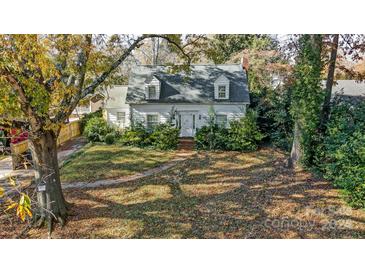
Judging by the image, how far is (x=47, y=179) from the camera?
5355 millimetres

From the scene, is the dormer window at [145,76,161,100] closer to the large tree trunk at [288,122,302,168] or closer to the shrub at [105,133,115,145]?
the shrub at [105,133,115,145]

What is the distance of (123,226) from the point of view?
5.20m

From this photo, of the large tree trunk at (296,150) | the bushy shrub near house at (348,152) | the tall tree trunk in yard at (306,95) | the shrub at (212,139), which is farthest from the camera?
the shrub at (212,139)

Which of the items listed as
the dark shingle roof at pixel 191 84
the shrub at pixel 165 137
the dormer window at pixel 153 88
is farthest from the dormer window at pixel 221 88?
the shrub at pixel 165 137

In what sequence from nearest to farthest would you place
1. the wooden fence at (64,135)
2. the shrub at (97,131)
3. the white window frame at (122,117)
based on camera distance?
the wooden fence at (64,135), the shrub at (97,131), the white window frame at (122,117)

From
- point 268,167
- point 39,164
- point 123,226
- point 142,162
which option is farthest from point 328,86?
point 39,164

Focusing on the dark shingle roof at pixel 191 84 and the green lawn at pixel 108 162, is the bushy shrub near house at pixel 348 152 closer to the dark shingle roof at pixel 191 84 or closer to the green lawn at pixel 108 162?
the green lawn at pixel 108 162

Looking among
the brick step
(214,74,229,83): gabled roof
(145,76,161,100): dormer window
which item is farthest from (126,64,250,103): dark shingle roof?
the brick step

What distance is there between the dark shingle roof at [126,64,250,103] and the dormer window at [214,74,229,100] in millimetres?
237

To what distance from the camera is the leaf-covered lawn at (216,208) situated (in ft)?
16.0

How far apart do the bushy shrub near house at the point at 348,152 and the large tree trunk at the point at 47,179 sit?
239 inches

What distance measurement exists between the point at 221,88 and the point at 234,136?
3.10 metres
